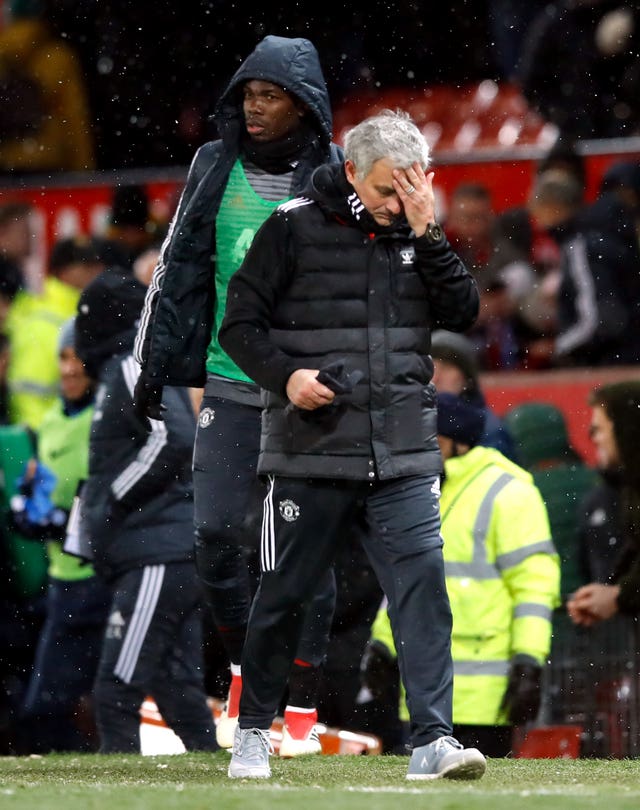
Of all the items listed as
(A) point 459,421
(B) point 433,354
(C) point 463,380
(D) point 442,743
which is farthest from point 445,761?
(B) point 433,354

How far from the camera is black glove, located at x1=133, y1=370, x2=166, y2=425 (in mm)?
6988

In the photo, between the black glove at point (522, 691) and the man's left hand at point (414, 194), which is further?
the black glove at point (522, 691)

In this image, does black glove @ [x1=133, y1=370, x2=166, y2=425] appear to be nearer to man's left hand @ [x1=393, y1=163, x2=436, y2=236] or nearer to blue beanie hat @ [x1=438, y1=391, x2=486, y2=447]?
blue beanie hat @ [x1=438, y1=391, x2=486, y2=447]

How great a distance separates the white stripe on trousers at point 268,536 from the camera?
600 centimetres

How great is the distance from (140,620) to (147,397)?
5.06 feet

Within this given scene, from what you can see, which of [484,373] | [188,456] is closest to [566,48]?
[484,373]

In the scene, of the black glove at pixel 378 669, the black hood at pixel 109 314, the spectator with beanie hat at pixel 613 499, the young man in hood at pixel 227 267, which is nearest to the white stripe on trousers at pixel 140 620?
the black glove at pixel 378 669

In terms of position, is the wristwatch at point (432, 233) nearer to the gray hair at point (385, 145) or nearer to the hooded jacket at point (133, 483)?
the gray hair at point (385, 145)

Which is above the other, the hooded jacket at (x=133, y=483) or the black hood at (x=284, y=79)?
the black hood at (x=284, y=79)

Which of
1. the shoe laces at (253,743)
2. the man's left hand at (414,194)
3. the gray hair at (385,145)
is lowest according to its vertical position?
the shoe laces at (253,743)

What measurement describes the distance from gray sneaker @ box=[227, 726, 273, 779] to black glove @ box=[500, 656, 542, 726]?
61.8 inches

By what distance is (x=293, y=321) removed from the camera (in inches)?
236

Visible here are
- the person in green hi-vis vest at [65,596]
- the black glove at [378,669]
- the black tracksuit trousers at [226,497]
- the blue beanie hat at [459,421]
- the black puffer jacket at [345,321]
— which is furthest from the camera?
the person in green hi-vis vest at [65,596]

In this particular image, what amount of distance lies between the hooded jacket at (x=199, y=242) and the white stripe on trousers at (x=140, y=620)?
1.47 meters
